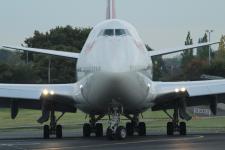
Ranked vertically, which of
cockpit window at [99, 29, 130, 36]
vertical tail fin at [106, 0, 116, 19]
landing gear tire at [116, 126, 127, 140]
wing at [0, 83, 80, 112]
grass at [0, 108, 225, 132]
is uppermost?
vertical tail fin at [106, 0, 116, 19]

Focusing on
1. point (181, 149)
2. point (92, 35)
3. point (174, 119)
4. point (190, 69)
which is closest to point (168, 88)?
point (174, 119)

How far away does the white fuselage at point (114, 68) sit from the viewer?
27391 mm

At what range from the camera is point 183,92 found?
31641 mm

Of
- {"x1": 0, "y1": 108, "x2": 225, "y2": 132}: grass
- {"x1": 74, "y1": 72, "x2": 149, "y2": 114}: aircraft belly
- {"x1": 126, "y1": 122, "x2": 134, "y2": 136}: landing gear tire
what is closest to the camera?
{"x1": 74, "y1": 72, "x2": 149, "y2": 114}: aircraft belly

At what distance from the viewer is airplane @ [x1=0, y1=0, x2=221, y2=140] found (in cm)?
2773

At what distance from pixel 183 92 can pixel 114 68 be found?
17.7 feet

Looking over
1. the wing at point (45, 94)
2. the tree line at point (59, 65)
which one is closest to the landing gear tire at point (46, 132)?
the wing at point (45, 94)

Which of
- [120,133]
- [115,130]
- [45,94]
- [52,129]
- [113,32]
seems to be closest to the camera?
[120,133]

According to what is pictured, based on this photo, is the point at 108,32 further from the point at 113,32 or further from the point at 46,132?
the point at 46,132

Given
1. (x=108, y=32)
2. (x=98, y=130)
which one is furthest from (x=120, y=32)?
(x=98, y=130)

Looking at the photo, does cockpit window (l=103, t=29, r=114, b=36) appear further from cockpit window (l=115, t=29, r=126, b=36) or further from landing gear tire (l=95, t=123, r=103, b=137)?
landing gear tire (l=95, t=123, r=103, b=137)

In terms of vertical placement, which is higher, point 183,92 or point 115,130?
point 183,92

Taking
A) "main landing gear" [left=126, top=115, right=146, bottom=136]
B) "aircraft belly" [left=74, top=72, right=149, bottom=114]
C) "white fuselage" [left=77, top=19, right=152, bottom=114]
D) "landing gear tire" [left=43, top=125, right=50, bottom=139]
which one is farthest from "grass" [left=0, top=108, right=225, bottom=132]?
"white fuselage" [left=77, top=19, right=152, bottom=114]

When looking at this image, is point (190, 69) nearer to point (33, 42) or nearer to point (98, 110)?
point (33, 42)
